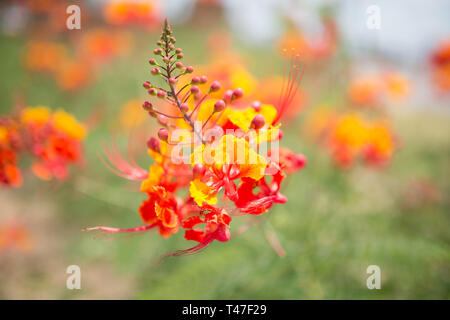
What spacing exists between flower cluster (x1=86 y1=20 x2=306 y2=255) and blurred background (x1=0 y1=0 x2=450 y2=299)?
1.21 ft

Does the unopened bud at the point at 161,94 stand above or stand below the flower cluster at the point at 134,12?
below

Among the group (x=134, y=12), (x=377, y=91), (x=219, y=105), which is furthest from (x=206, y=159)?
(x=134, y=12)

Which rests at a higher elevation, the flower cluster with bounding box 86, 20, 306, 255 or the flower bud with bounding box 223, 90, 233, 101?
the flower bud with bounding box 223, 90, 233, 101

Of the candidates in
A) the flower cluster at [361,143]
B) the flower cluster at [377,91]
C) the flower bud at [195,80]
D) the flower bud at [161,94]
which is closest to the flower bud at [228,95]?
the flower bud at [195,80]

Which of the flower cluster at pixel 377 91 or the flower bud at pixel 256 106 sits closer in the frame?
the flower bud at pixel 256 106

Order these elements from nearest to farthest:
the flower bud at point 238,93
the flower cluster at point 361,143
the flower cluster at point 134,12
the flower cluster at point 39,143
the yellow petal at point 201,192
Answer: the yellow petal at point 201,192
the flower bud at point 238,93
the flower cluster at point 39,143
the flower cluster at point 361,143
the flower cluster at point 134,12

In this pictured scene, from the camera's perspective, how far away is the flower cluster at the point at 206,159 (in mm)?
1023

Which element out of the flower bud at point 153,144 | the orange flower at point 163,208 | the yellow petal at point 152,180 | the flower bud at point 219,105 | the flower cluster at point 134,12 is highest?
the flower cluster at point 134,12

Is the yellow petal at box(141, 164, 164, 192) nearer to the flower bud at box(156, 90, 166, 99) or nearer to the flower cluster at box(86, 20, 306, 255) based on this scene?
the flower cluster at box(86, 20, 306, 255)

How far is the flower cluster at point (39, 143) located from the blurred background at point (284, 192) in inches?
3.9

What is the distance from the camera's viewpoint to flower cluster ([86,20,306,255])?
1.02 meters

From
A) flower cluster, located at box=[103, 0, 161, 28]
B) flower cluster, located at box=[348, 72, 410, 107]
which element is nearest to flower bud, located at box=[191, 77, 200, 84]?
flower cluster, located at box=[348, 72, 410, 107]

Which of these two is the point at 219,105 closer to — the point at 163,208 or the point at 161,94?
the point at 161,94

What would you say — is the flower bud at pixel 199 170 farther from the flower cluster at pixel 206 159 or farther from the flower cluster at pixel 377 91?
the flower cluster at pixel 377 91
